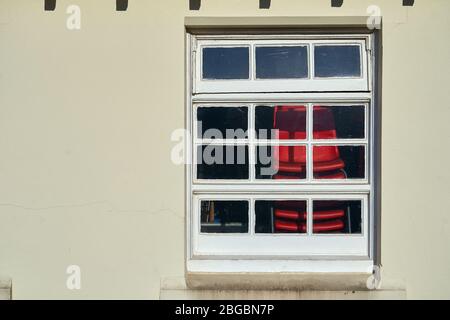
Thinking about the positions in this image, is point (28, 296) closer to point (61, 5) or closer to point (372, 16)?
point (61, 5)

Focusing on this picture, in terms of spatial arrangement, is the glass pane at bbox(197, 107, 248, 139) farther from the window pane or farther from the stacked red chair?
the window pane

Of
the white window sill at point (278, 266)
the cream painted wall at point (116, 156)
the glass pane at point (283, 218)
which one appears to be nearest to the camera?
the cream painted wall at point (116, 156)

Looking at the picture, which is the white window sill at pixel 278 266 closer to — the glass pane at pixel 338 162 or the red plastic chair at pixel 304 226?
the red plastic chair at pixel 304 226

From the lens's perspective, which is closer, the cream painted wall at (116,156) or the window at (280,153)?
the cream painted wall at (116,156)

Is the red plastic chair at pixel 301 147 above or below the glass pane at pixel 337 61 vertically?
below

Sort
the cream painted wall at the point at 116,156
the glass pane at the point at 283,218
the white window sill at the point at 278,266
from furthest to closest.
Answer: the glass pane at the point at 283,218 → the white window sill at the point at 278,266 → the cream painted wall at the point at 116,156

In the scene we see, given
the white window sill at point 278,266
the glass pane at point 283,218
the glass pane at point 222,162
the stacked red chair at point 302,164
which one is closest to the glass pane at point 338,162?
the stacked red chair at point 302,164

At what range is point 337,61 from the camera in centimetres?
386

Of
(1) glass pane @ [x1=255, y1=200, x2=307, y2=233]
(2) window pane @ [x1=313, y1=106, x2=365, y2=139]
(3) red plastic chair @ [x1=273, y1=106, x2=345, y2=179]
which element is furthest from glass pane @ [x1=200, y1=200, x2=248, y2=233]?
(2) window pane @ [x1=313, y1=106, x2=365, y2=139]

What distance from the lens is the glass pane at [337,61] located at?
3846 mm

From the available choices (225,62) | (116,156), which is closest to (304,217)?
(225,62)

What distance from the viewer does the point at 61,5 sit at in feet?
12.3

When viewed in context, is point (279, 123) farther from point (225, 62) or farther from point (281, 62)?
point (225, 62)

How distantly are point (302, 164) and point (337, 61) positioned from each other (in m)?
0.89
